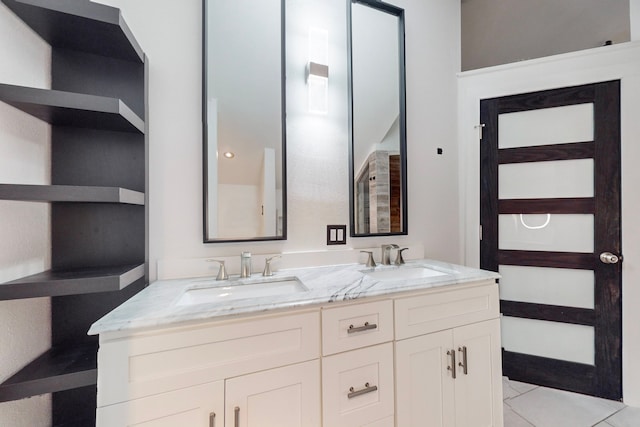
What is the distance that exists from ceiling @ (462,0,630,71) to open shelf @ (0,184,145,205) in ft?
9.94

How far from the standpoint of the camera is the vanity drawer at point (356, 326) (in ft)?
3.49

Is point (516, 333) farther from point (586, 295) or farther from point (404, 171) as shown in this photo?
point (404, 171)

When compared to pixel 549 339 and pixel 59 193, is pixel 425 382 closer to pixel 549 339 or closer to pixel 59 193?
pixel 549 339

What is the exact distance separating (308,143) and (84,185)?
109cm

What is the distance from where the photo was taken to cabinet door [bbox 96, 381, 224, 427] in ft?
2.62

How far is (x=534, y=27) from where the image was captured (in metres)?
2.43

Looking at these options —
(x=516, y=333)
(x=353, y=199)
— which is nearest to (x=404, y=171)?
(x=353, y=199)

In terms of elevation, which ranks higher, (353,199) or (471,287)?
(353,199)

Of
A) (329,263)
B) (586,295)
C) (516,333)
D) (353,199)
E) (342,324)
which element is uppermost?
(353,199)

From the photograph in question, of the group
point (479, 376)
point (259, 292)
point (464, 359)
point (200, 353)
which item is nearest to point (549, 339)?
point (479, 376)

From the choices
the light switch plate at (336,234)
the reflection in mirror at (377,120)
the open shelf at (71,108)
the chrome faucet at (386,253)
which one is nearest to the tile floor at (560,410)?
the chrome faucet at (386,253)

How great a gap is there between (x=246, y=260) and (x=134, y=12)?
50.7 inches

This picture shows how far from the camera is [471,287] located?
1363mm

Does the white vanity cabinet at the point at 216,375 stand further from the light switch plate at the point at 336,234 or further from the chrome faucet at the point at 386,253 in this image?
the chrome faucet at the point at 386,253
